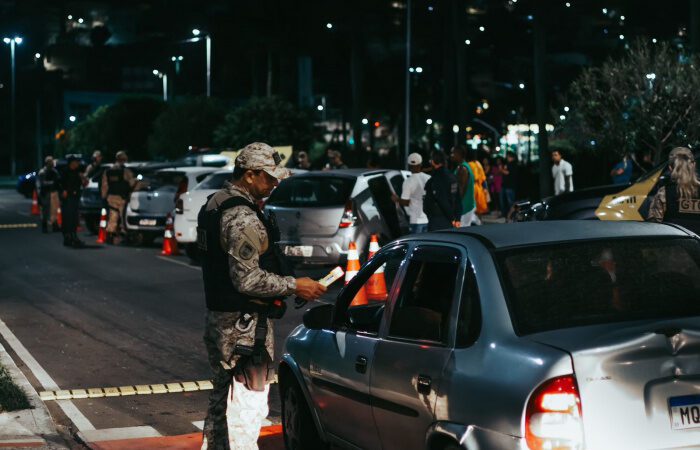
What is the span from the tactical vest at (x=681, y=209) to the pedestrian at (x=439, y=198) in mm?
5119

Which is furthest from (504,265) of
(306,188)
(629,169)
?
(629,169)

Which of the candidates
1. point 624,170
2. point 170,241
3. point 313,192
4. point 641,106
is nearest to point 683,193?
point 313,192

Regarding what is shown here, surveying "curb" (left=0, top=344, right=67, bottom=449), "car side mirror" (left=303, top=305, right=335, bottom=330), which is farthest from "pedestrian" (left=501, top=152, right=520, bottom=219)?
"car side mirror" (left=303, top=305, right=335, bottom=330)

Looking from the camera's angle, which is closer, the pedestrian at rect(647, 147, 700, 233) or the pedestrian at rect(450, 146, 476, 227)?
the pedestrian at rect(647, 147, 700, 233)

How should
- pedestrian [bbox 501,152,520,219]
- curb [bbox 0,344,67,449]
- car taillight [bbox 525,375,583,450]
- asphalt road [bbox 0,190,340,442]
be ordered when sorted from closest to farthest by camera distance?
car taillight [bbox 525,375,583,450], curb [bbox 0,344,67,449], asphalt road [bbox 0,190,340,442], pedestrian [bbox 501,152,520,219]

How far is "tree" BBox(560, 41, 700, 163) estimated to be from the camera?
25906 mm

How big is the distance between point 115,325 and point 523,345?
Result: 32.3 ft

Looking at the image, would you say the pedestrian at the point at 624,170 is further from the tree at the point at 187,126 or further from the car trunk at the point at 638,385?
the tree at the point at 187,126

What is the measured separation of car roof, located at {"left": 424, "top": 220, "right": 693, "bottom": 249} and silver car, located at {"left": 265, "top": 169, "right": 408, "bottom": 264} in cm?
1198

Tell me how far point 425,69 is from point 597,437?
94143 mm

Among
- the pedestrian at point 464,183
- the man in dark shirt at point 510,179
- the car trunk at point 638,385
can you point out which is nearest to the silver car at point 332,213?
the pedestrian at point 464,183

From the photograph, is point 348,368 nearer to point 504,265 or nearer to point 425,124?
point 504,265

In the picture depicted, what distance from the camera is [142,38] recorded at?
5512 inches

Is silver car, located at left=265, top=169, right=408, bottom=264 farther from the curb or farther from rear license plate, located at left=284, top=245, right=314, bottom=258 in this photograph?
the curb
